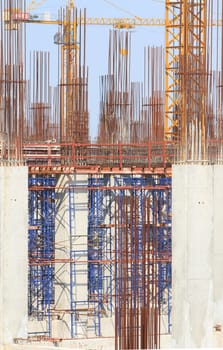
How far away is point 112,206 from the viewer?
30859 mm

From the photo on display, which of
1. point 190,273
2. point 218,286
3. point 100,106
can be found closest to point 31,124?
point 100,106

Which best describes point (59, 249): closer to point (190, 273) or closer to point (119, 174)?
point (119, 174)

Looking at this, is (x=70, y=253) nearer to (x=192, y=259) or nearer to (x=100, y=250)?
(x=100, y=250)

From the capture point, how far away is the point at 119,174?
93.1 feet

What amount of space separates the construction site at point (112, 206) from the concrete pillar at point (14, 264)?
2 centimetres

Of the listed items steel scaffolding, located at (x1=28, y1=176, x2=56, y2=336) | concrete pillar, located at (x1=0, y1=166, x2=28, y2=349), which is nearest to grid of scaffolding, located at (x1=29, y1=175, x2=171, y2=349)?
steel scaffolding, located at (x1=28, y1=176, x2=56, y2=336)

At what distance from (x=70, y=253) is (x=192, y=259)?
5136mm

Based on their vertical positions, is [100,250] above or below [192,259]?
below

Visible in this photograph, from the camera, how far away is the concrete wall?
75.2ft

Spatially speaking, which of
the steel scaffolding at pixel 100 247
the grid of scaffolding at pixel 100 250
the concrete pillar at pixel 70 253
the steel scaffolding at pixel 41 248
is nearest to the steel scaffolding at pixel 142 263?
the grid of scaffolding at pixel 100 250

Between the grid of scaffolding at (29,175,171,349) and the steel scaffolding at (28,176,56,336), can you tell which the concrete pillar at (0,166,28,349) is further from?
the steel scaffolding at (28,176,56,336)

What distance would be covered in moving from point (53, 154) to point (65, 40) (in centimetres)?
738

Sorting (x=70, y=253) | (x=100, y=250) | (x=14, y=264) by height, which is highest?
(x=14, y=264)

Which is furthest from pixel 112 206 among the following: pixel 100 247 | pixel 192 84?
pixel 192 84
